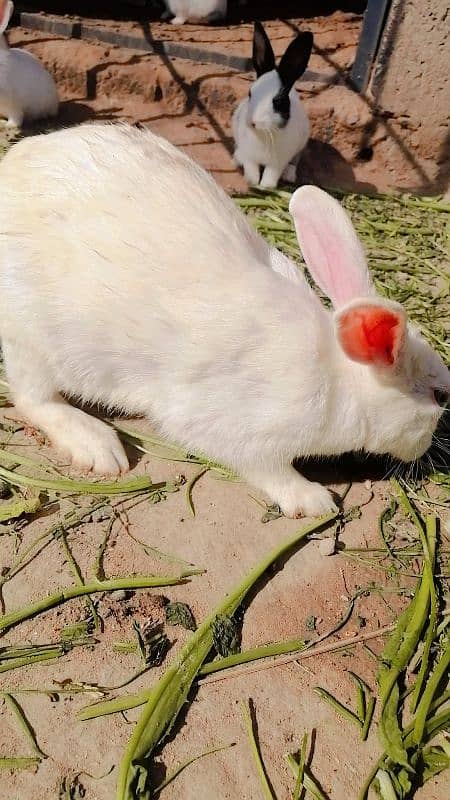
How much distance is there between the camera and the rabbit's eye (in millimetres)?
2430

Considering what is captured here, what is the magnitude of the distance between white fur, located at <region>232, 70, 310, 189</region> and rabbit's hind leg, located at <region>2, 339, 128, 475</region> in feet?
8.81

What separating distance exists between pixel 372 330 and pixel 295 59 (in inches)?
129

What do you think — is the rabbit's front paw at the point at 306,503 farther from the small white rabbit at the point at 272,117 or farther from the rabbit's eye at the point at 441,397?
the small white rabbit at the point at 272,117

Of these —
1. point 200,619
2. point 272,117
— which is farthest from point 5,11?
point 200,619

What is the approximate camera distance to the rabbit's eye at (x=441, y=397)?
2430mm

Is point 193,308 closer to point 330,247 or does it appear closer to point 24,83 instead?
point 330,247

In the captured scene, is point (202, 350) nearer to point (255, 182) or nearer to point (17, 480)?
point (17, 480)

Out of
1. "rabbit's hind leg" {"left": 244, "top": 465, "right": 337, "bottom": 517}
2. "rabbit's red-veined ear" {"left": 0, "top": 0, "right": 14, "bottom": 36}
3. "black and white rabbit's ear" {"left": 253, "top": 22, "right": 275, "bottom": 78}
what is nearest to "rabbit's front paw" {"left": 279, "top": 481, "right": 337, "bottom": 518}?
"rabbit's hind leg" {"left": 244, "top": 465, "right": 337, "bottom": 517}

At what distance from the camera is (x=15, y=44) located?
6008mm

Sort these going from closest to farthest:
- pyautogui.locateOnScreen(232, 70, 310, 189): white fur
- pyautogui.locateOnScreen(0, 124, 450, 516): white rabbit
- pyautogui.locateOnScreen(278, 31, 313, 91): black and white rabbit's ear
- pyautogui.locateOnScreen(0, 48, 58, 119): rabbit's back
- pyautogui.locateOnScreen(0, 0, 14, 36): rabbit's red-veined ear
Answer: pyautogui.locateOnScreen(0, 124, 450, 516): white rabbit
pyautogui.locateOnScreen(278, 31, 313, 91): black and white rabbit's ear
pyautogui.locateOnScreen(232, 70, 310, 189): white fur
pyautogui.locateOnScreen(0, 0, 14, 36): rabbit's red-veined ear
pyautogui.locateOnScreen(0, 48, 58, 119): rabbit's back

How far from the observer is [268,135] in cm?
462

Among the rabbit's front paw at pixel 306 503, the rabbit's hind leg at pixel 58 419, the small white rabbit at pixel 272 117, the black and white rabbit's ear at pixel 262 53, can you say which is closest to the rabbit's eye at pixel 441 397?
the rabbit's front paw at pixel 306 503

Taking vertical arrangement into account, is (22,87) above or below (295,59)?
below

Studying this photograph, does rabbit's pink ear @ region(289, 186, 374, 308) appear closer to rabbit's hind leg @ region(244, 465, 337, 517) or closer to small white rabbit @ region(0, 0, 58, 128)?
rabbit's hind leg @ region(244, 465, 337, 517)
